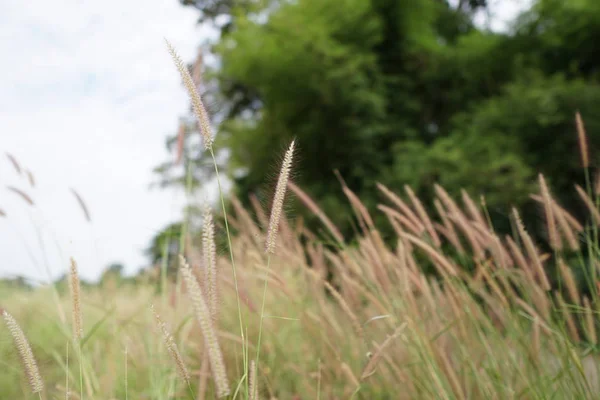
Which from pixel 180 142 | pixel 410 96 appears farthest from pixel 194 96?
pixel 410 96

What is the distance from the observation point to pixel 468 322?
185 centimetres

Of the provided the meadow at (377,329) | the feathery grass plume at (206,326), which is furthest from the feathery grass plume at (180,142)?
the feathery grass plume at (206,326)

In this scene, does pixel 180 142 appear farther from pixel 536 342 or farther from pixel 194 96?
pixel 536 342

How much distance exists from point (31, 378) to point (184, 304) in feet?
6.02

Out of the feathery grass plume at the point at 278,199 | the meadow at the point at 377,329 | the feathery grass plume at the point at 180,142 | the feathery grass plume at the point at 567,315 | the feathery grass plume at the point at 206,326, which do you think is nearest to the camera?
the feathery grass plume at the point at 206,326

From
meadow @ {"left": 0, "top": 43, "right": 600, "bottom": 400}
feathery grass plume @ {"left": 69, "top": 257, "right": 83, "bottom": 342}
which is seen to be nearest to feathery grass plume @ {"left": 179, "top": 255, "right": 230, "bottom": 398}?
meadow @ {"left": 0, "top": 43, "right": 600, "bottom": 400}

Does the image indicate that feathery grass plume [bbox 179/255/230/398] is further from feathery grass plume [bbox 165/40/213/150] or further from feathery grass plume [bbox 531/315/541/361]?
feathery grass plume [bbox 531/315/541/361]

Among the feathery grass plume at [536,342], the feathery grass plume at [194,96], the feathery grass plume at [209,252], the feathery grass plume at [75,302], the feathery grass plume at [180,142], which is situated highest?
the feathery grass plume at [194,96]

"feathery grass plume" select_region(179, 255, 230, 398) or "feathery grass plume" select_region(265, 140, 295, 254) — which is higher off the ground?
"feathery grass plume" select_region(265, 140, 295, 254)

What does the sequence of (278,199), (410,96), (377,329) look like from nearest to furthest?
(278,199), (377,329), (410,96)

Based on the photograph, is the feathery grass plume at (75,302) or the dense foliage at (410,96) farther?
the dense foliage at (410,96)

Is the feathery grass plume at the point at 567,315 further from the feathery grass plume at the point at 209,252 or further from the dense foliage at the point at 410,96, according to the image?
the dense foliage at the point at 410,96

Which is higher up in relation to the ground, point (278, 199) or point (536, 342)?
point (278, 199)

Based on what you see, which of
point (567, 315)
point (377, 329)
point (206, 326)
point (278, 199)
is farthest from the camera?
point (377, 329)
